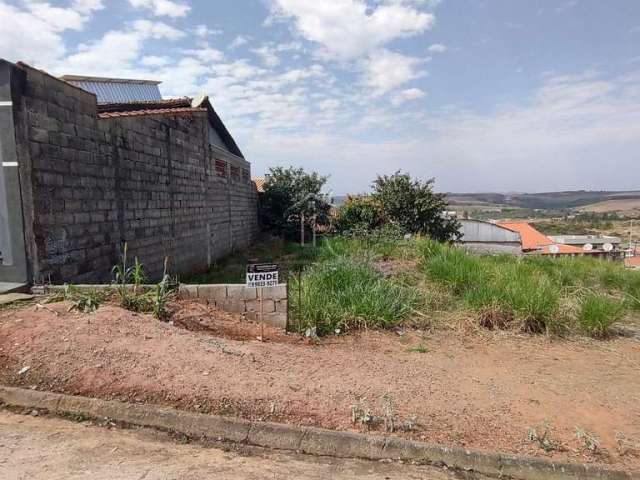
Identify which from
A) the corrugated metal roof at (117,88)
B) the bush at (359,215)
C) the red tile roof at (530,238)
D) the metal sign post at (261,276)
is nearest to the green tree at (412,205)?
the bush at (359,215)

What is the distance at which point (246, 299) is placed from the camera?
534 centimetres

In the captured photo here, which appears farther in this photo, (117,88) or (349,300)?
(117,88)

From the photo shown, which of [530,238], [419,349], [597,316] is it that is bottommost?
[530,238]

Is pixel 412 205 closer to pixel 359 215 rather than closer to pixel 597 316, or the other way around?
pixel 359 215

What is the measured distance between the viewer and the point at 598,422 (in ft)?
11.0

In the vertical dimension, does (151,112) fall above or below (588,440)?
above

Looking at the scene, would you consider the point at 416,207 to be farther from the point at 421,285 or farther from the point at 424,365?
the point at 424,365

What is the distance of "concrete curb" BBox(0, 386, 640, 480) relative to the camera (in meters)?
2.72

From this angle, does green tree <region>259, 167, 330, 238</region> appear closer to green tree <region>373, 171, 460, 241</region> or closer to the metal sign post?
green tree <region>373, 171, 460, 241</region>

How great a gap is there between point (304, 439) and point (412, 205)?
1319 centimetres

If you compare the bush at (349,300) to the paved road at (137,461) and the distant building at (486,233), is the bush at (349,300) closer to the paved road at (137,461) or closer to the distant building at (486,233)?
the paved road at (137,461)

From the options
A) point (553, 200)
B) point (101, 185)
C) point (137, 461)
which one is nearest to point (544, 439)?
point (137, 461)

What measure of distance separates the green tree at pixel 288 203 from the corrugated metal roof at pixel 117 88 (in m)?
5.87

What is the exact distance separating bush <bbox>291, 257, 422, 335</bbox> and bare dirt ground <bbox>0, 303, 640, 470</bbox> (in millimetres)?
428
